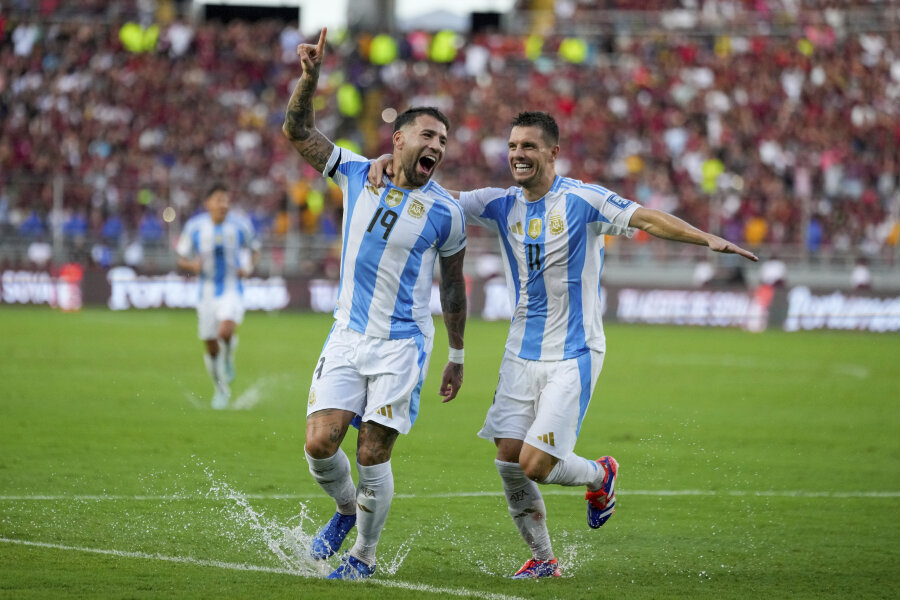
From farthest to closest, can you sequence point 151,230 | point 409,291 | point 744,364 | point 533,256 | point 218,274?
point 151,230 → point 744,364 → point 218,274 → point 533,256 → point 409,291

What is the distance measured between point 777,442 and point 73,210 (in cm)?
2000

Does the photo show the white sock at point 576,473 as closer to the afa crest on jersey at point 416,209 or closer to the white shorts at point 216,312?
the afa crest on jersey at point 416,209

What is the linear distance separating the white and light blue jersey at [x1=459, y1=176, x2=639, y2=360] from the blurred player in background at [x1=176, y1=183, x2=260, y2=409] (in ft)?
23.1

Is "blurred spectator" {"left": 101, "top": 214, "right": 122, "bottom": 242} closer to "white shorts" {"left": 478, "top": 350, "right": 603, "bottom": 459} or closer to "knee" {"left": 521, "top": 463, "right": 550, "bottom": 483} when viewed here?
"white shorts" {"left": 478, "top": 350, "right": 603, "bottom": 459}

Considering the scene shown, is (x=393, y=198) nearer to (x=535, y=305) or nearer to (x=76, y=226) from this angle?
(x=535, y=305)

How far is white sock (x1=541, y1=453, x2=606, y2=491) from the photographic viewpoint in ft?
21.2

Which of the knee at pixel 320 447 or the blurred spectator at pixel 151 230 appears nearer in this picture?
the knee at pixel 320 447

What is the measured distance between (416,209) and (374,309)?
58 cm

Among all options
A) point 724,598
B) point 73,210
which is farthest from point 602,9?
point 724,598

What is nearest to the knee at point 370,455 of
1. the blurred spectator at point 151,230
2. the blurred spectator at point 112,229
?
the blurred spectator at point 151,230

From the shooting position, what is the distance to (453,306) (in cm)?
681

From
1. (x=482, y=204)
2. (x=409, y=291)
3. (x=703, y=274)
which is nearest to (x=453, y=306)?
(x=409, y=291)

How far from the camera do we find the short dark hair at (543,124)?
259 inches

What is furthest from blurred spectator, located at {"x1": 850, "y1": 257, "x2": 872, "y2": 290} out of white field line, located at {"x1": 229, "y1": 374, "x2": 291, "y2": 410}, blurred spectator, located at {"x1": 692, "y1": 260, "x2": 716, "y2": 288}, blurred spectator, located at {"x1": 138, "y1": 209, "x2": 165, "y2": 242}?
blurred spectator, located at {"x1": 138, "y1": 209, "x2": 165, "y2": 242}
